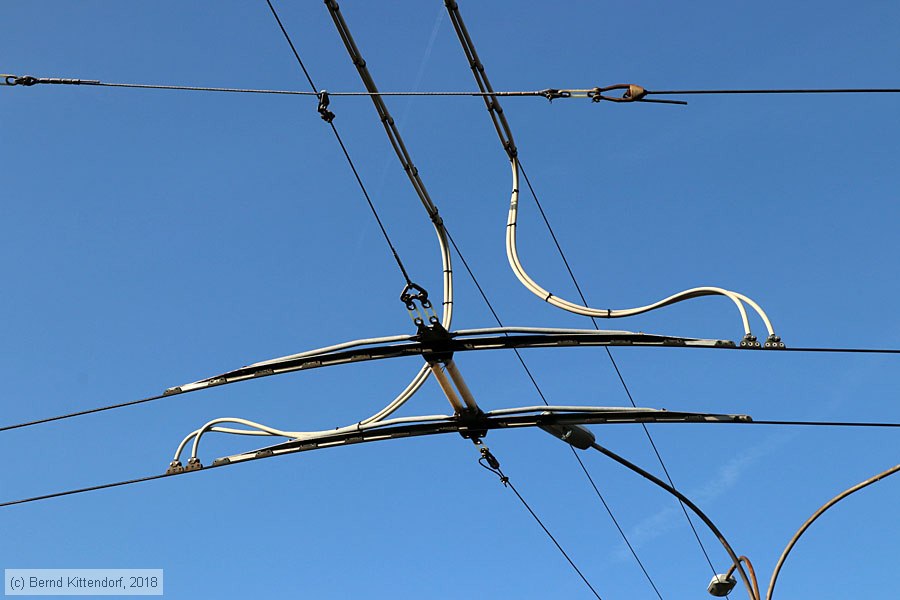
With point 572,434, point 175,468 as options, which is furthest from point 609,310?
point 175,468

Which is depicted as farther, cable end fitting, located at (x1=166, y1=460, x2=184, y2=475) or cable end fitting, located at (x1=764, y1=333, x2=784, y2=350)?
Result: cable end fitting, located at (x1=166, y1=460, x2=184, y2=475)

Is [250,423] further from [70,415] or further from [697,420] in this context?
[697,420]

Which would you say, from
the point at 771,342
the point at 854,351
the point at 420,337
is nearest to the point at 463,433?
the point at 420,337

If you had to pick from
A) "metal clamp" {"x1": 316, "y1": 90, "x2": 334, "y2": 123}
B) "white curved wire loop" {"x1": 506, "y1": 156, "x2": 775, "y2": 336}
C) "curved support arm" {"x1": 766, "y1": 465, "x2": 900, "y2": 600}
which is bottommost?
"curved support arm" {"x1": 766, "y1": 465, "x2": 900, "y2": 600}

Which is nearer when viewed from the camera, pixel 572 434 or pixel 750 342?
pixel 750 342

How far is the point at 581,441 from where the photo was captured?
11.9 m

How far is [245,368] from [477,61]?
378 centimetres

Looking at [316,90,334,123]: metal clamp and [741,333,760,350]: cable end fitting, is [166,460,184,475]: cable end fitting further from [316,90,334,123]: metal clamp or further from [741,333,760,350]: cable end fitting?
[741,333,760,350]: cable end fitting

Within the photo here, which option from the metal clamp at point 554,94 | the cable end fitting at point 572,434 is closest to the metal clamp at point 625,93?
the metal clamp at point 554,94

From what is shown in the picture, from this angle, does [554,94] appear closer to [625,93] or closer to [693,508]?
[625,93]

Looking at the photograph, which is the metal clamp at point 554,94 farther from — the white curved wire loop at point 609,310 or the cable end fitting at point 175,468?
the cable end fitting at point 175,468

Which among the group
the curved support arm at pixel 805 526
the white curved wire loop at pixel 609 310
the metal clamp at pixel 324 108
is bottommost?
the curved support arm at pixel 805 526

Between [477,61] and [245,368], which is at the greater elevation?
[477,61]

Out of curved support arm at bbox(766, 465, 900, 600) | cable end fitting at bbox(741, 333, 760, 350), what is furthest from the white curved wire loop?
curved support arm at bbox(766, 465, 900, 600)
